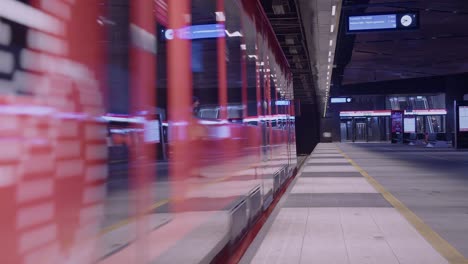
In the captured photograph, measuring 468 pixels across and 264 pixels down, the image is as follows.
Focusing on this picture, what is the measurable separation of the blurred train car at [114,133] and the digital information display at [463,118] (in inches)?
961

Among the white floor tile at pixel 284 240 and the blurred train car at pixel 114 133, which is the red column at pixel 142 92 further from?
the white floor tile at pixel 284 240

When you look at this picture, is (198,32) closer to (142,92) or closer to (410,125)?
(142,92)

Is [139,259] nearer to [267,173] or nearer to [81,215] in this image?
[81,215]

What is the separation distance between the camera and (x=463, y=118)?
85.2ft

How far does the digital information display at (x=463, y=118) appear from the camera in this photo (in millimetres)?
25734

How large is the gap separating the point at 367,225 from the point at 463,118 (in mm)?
22052

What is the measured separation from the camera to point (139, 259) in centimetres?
209

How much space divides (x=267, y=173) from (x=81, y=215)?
5.19m

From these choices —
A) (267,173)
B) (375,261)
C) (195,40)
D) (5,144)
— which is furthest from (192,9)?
(267,173)

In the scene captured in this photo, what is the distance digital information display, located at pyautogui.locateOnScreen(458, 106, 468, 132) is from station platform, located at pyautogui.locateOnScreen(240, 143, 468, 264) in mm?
16660

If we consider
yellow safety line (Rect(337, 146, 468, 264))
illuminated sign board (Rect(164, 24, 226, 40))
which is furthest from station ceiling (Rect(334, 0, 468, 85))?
illuminated sign board (Rect(164, 24, 226, 40))

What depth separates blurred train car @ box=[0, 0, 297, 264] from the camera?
4.39 ft

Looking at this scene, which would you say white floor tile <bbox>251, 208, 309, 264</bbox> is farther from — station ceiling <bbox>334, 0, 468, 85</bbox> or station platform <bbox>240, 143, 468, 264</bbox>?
station ceiling <bbox>334, 0, 468, 85</bbox>

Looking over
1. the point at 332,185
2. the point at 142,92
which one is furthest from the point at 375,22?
the point at 142,92
